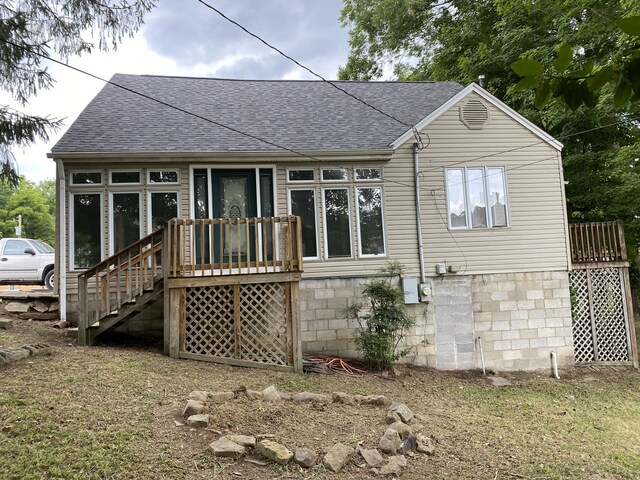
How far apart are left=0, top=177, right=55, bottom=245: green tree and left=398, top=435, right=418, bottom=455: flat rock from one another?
117 feet

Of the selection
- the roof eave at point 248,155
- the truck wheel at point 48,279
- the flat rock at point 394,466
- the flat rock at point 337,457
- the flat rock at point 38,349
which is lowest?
the flat rock at point 394,466

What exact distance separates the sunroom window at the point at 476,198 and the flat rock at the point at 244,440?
663 cm

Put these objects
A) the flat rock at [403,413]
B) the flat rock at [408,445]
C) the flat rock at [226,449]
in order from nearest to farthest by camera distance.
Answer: the flat rock at [226,449] → the flat rock at [408,445] → the flat rock at [403,413]

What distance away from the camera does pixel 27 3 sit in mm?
6023

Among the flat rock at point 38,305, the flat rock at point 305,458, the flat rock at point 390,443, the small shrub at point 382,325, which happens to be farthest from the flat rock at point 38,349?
the small shrub at point 382,325

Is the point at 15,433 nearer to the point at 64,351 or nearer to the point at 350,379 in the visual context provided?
the point at 64,351

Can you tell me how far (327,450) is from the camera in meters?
3.78

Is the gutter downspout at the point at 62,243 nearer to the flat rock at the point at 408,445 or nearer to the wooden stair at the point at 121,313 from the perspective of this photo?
the wooden stair at the point at 121,313

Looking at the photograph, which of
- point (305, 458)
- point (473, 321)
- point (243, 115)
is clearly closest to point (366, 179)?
point (243, 115)

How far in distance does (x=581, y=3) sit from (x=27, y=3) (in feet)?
42.2

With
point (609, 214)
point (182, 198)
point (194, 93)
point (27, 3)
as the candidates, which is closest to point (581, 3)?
point (609, 214)

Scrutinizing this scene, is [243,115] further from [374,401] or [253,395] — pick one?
[374,401]

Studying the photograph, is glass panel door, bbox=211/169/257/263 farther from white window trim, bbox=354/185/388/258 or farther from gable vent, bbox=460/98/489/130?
gable vent, bbox=460/98/489/130

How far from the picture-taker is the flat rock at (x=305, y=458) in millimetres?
3541
